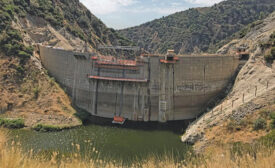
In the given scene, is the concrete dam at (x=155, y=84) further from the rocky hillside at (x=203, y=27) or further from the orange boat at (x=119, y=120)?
the rocky hillside at (x=203, y=27)

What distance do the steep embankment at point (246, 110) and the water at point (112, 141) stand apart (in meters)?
3.37

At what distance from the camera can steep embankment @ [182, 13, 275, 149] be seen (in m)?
27.6

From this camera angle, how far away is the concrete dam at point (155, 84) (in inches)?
1502

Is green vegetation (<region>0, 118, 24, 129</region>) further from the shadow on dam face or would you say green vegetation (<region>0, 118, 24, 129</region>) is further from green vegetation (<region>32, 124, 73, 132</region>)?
the shadow on dam face

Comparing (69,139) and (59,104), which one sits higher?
(59,104)

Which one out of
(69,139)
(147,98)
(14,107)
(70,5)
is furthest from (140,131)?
(70,5)

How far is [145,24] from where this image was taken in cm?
15200

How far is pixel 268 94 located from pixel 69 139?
28.5m

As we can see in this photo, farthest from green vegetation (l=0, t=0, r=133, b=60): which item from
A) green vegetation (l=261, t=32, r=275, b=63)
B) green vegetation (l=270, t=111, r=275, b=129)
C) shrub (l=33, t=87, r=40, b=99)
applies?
green vegetation (l=261, t=32, r=275, b=63)

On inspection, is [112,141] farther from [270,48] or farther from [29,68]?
[270,48]

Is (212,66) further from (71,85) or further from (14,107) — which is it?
(14,107)

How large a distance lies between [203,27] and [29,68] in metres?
96.9

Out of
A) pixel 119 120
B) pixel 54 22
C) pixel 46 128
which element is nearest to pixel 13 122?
pixel 46 128

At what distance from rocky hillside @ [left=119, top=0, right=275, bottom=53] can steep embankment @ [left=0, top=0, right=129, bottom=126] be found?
70.8 m
